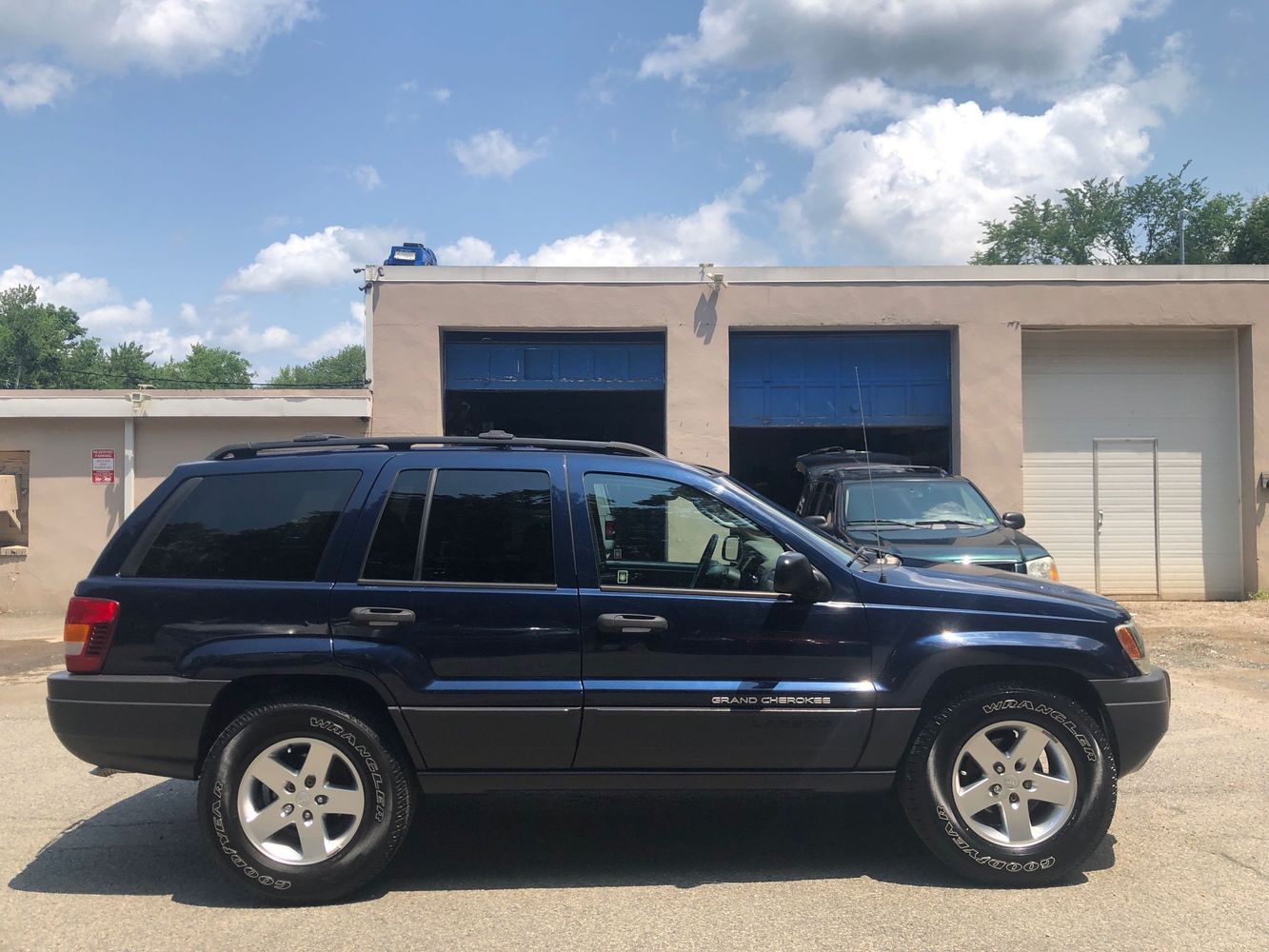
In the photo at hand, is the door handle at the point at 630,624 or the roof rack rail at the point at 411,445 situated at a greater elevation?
the roof rack rail at the point at 411,445

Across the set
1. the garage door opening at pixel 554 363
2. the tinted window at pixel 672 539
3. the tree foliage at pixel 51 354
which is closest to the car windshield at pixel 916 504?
the garage door opening at pixel 554 363

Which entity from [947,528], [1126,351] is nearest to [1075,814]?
[947,528]

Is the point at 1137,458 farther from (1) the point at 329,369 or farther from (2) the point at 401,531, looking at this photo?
(1) the point at 329,369

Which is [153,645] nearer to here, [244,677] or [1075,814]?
[244,677]

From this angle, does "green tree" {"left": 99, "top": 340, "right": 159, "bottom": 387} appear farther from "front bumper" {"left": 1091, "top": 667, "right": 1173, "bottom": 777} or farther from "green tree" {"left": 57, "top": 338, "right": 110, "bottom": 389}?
"front bumper" {"left": 1091, "top": 667, "right": 1173, "bottom": 777}

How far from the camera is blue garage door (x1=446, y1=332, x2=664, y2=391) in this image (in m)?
14.0

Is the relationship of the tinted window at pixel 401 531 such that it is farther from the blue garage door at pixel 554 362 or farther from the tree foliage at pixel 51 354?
the tree foliage at pixel 51 354

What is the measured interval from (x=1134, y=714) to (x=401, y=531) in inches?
133

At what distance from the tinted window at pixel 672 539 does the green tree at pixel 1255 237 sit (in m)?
37.4

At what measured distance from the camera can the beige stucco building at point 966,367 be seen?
13516 millimetres

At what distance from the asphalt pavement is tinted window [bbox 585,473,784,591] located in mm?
1352

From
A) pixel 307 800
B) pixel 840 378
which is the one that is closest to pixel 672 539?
pixel 307 800

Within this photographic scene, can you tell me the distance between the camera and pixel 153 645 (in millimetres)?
4320

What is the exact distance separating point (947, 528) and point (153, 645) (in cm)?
693
